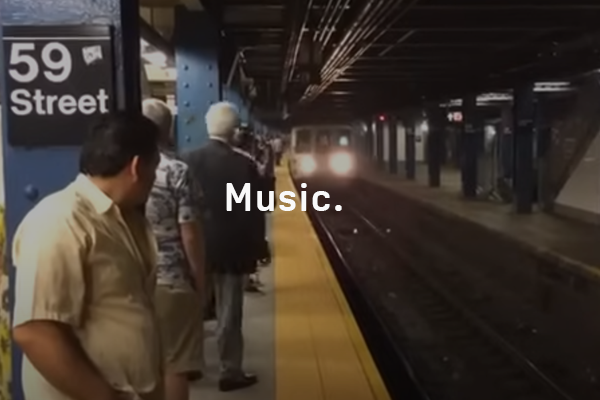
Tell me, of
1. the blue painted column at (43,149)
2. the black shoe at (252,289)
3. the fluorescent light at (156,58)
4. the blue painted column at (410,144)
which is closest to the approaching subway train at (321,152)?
the blue painted column at (410,144)

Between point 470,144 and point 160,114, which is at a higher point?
point 160,114

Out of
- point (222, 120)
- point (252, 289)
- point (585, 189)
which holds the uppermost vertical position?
point (222, 120)

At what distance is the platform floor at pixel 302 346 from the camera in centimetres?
611

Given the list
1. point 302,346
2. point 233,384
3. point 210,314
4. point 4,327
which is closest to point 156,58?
point 210,314

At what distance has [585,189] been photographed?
22.1 meters

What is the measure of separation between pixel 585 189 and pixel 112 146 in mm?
20678

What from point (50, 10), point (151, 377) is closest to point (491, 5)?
point (50, 10)

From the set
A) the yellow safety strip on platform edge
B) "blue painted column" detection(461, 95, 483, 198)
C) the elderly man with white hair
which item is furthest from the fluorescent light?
"blue painted column" detection(461, 95, 483, 198)

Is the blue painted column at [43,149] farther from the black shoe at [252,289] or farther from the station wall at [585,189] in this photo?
the station wall at [585,189]

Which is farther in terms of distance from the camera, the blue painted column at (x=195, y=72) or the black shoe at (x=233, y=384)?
the blue painted column at (x=195, y=72)

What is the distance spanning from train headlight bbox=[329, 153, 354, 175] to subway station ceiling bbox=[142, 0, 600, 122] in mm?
13237

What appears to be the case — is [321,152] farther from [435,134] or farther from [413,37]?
[413,37]

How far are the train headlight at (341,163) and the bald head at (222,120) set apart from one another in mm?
32181

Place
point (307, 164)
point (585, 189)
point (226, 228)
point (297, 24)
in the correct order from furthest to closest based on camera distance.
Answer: point (307, 164), point (585, 189), point (297, 24), point (226, 228)
